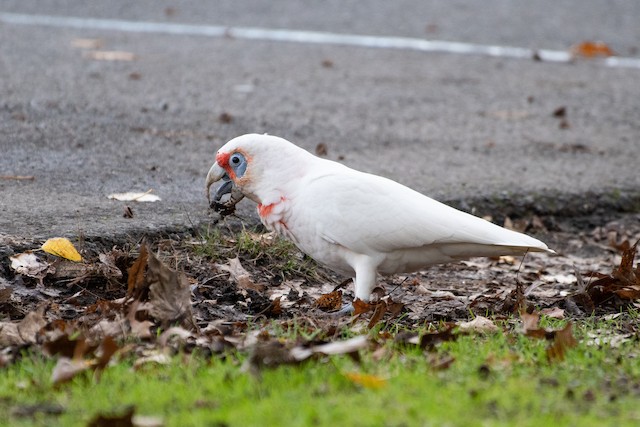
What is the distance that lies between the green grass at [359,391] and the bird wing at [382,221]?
69 cm

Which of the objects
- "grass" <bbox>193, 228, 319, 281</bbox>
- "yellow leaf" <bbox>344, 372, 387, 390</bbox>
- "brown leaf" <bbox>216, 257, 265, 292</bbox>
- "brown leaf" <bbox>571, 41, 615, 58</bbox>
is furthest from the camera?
"brown leaf" <bbox>571, 41, 615, 58</bbox>

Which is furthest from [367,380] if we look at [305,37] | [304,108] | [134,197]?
[305,37]

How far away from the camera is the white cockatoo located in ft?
13.8

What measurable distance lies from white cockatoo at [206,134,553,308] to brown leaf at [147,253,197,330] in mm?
616

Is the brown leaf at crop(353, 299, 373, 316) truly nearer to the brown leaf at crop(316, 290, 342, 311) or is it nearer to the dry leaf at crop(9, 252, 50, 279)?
the brown leaf at crop(316, 290, 342, 311)

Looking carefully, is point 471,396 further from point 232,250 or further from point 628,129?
point 628,129

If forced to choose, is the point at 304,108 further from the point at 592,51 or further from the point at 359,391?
the point at 359,391

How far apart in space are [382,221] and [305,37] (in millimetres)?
7521

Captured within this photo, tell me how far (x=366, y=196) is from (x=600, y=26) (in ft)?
29.3

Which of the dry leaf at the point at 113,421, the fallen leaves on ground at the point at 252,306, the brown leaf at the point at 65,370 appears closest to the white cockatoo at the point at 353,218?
the fallen leaves on ground at the point at 252,306

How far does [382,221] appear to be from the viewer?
4203 millimetres

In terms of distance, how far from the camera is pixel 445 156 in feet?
23.4

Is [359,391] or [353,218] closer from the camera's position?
[359,391]

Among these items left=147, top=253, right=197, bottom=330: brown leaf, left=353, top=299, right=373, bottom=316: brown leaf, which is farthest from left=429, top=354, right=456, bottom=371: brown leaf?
left=147, top=253, right=197, bottom=330: brown leaf
